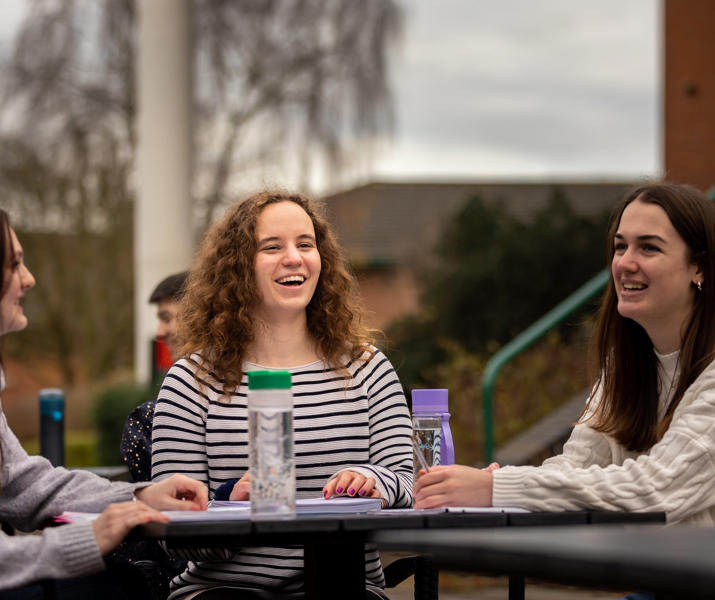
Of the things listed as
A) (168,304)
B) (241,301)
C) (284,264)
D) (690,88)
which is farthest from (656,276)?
(690,88)

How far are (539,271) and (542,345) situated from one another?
8.74 feet

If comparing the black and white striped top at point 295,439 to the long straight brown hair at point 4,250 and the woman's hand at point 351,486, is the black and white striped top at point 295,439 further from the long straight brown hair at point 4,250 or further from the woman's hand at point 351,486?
the long straight brown hair at point 4,250

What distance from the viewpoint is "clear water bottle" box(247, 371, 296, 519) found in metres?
2.54

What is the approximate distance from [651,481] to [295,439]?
1.05 meters

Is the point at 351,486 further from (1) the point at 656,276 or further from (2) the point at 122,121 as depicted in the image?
(2) the point at 122,121

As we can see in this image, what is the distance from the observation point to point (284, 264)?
3533 millimetres

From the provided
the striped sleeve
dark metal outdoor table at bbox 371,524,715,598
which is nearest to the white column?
the striped sleeve

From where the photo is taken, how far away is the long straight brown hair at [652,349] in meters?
3.01

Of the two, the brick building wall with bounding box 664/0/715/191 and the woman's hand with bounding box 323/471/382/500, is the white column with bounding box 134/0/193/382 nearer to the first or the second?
the brick building wall with bounding box 664/0/715/191

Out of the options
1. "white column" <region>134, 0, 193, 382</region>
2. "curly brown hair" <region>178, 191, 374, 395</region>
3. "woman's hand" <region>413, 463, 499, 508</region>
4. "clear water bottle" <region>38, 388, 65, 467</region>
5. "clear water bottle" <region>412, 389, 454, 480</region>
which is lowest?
"clear water bottle" <region>38, 388, 65, 467</region>

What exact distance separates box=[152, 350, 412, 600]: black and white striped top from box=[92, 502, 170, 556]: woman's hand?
66 cm

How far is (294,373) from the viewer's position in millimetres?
3492

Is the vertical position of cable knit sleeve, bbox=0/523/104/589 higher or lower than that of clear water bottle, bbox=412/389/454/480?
lower

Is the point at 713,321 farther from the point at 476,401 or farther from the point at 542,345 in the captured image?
the point at 476,401
